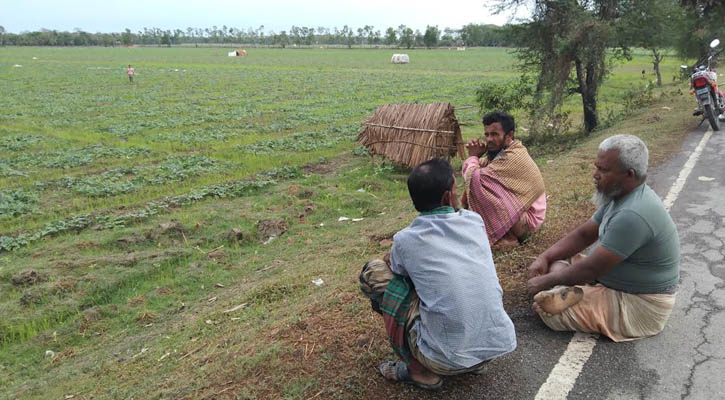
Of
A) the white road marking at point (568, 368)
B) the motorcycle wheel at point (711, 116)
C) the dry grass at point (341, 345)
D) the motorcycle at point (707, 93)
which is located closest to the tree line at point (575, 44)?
the motorcycle at point (707, 93)

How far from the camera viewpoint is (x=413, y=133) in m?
10.1

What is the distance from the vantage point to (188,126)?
16.0 m

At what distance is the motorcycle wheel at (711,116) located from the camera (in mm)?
9905

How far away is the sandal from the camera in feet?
9.30

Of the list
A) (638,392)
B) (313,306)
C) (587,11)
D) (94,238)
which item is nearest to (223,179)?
(94,238)

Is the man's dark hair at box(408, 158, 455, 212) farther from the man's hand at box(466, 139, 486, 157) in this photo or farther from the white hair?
the man's hand at box(466, 139, 486, 157)

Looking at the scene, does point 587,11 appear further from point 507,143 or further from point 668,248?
point 668,248

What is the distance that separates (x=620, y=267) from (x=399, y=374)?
1496 mm

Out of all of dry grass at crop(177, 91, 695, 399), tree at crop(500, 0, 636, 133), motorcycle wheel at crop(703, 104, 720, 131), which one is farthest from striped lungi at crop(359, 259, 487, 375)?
motorcycle wheel at crop(703, 104, 720, 131)

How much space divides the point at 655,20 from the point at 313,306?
31.9 feet

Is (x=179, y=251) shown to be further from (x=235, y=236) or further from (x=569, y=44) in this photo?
(x=569, y=44)

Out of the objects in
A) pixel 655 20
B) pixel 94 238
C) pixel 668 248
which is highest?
pixel 655 20

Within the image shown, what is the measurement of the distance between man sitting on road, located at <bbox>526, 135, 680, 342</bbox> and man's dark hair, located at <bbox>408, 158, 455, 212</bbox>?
107 centimetres

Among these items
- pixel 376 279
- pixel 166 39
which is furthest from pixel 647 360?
pixel 166 39
